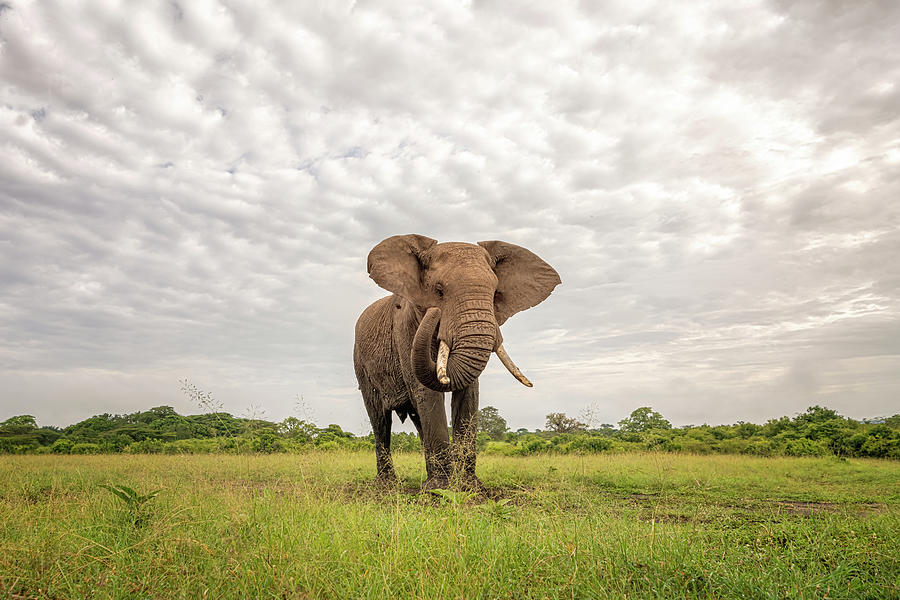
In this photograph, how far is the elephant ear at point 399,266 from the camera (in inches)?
354

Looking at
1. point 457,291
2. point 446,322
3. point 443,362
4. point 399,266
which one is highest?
point 399,266

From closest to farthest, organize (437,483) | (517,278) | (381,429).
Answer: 1. (437,483)
2. (517,278)
3. (381,429)

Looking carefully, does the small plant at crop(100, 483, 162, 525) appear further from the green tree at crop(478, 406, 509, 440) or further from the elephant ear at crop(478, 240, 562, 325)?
the green tree at crop(478, 406, 509, 440)

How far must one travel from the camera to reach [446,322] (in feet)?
27.1

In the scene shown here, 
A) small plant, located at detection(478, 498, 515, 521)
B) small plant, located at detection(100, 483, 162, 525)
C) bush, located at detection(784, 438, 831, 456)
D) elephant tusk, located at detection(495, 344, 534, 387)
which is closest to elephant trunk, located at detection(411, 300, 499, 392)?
elephant tusk, located at detection(495, 344, 534, 387)

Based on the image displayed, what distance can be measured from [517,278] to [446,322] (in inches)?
87.9

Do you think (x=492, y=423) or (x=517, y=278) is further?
(x=492, y=423)

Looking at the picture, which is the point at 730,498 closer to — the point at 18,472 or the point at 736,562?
the point at 736,562

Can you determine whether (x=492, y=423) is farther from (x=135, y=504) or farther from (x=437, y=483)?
(x=135, y=504)

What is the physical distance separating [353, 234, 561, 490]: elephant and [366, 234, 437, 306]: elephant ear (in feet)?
0.05

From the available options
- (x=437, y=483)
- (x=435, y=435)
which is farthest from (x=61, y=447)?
(x=437, y=483)

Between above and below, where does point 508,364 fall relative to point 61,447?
above

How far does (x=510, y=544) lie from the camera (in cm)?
437

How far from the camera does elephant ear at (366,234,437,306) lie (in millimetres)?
8984
